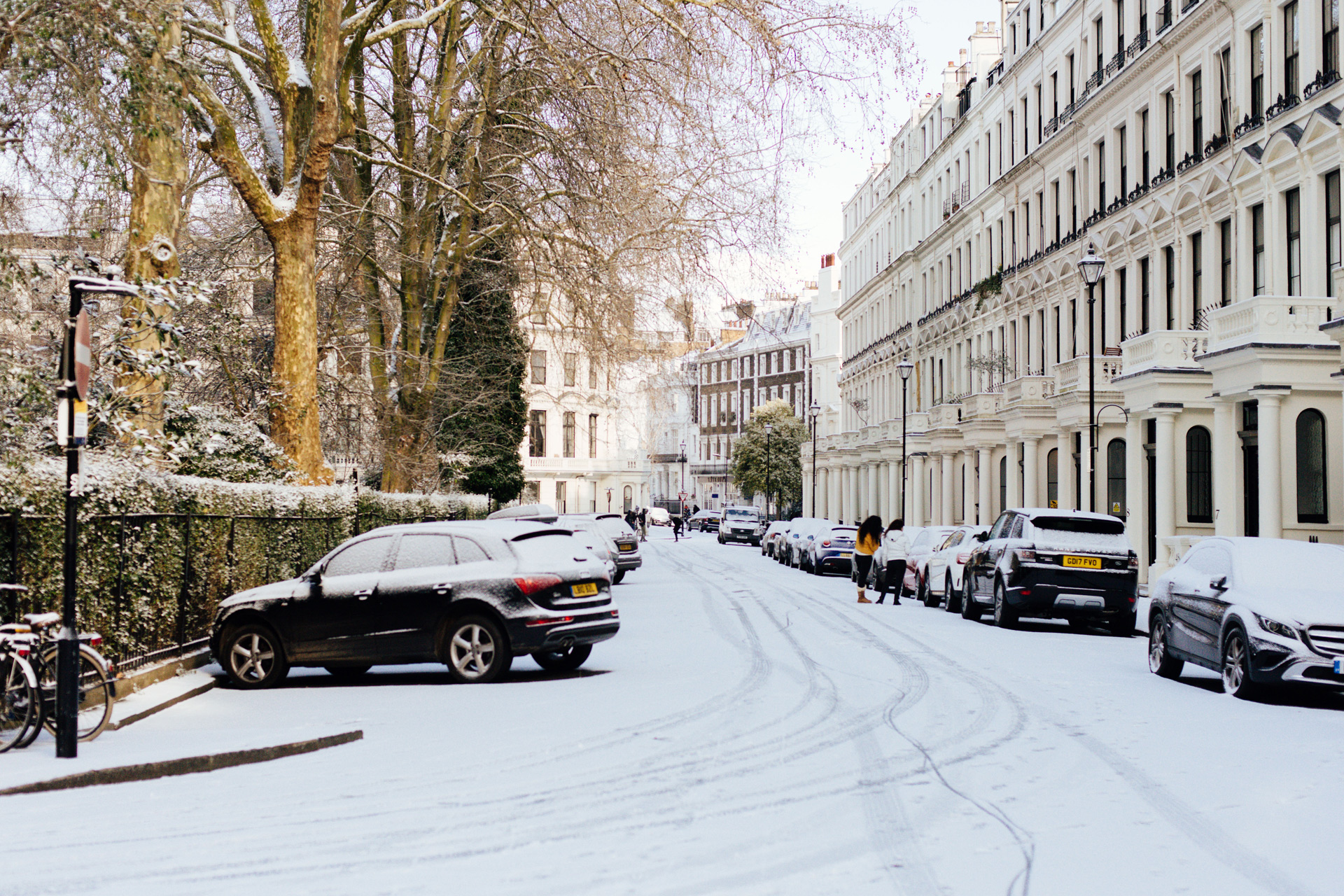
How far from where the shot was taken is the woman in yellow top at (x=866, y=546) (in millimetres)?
29000

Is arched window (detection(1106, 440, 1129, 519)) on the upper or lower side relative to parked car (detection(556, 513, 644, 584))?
upper

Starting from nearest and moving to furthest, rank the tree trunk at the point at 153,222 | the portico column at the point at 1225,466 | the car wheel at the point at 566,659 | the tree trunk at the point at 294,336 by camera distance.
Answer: the car wheel at the point at 566,659 → the tree trunk at the point at 153,222 → the tree trunk at the point at 294,336 → the portico column at the point at 1225,466

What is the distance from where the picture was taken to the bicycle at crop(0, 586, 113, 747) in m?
9.76

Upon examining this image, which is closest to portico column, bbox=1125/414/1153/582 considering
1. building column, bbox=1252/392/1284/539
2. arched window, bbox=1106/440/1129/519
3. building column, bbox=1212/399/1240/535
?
building column, bbox=1212/399/1240/535

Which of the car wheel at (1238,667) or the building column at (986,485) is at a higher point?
the building column at (986,485)

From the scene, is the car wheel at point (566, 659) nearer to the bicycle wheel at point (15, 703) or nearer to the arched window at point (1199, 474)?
the bicycle wheel at point (15, 703)

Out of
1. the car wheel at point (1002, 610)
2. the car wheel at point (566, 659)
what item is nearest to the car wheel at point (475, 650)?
the car wheel at point (566, 659)

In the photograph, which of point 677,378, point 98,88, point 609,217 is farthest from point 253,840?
point 677,378

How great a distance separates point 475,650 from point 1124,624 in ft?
37.7

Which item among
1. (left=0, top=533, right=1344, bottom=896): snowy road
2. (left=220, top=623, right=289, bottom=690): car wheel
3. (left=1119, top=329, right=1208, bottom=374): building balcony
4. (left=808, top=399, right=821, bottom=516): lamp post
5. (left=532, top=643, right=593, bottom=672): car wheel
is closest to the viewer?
(left=0, top=533, right=1344, bottom=896): snowy road

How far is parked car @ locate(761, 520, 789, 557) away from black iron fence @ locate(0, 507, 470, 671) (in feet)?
119

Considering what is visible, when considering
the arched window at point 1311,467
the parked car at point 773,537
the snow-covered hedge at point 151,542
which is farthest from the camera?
the parked car at point 773,537

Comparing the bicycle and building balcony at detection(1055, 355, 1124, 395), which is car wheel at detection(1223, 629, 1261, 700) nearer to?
the bicycle

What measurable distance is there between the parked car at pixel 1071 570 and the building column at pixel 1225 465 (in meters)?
8.66
